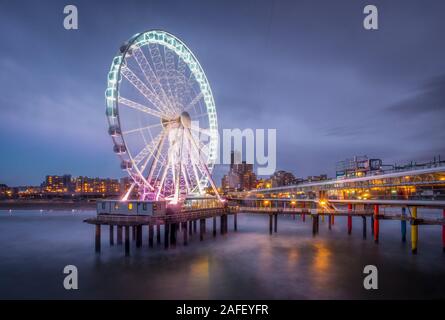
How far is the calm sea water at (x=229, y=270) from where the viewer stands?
21797 mm

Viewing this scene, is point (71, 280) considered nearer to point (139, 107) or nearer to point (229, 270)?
point (229, 270)

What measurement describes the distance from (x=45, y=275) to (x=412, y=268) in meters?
29.6

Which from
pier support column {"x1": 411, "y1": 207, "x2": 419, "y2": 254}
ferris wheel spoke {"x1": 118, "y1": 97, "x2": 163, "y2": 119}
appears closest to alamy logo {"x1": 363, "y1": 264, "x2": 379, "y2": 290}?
pier support column {"x1": 411, "y1": 207, "x2": 419, "y2": 254}

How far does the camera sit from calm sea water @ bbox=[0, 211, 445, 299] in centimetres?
2180

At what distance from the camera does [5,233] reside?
2115 inches

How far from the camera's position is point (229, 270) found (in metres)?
27.4

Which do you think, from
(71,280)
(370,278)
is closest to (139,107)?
(71,280)

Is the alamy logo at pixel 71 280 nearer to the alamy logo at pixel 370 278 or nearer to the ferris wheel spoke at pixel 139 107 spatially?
the ferris wheel spoke at pixel 139 107

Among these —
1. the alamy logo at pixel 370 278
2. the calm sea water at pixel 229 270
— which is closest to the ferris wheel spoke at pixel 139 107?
the calm sea water at pixel 229 270

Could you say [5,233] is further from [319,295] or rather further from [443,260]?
[443,260]

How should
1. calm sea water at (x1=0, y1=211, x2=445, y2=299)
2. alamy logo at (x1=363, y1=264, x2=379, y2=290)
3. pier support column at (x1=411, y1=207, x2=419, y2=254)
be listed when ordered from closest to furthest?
calm sea water at (x1=0, y1=211, x2=445, y2=299), alamy logo at (x1=363, y1=264, x2=379, y2=290), pier support column at (x1=411, y1=207, x2=419, y2=254)

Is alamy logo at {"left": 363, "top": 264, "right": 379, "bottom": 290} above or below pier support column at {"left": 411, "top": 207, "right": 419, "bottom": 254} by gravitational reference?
below

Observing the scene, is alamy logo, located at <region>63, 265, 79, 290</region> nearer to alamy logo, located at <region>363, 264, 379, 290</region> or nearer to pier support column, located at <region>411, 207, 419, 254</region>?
alamy logo, located at <region>363, 264, 379, 290</region>

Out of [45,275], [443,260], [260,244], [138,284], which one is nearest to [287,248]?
[260,244]
